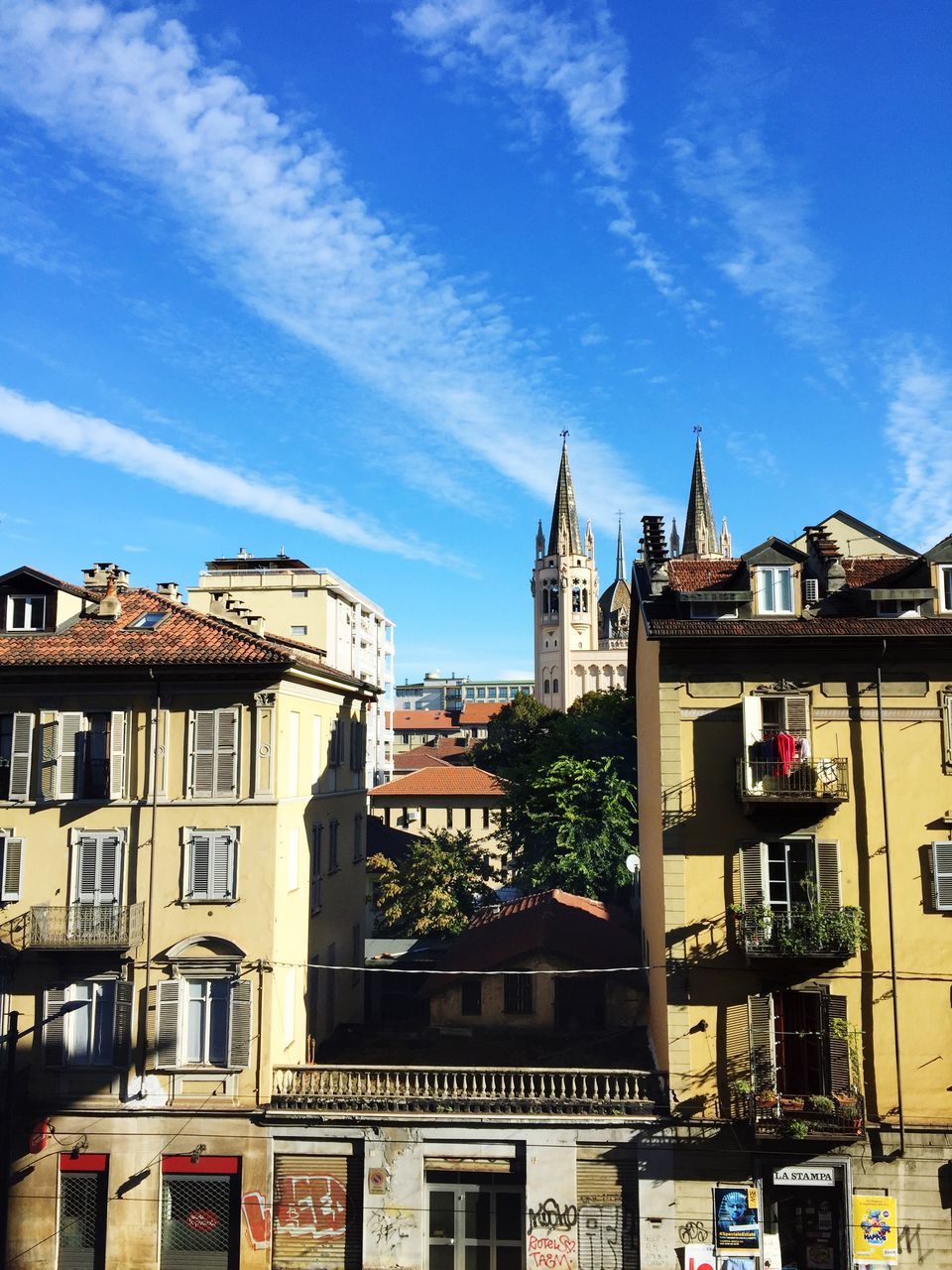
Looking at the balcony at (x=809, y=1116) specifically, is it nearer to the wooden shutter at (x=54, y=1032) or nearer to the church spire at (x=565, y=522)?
the wooden shutter at (x=54, y=1032)

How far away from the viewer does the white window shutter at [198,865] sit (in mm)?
24906

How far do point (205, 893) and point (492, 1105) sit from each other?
889 centimetres

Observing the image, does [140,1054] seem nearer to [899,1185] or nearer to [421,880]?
[899,1185]

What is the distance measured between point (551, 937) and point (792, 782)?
14778 mm

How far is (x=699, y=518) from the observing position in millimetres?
132750

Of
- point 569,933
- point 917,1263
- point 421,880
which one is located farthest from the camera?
point 421,880

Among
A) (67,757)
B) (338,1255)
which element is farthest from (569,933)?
(67,757)

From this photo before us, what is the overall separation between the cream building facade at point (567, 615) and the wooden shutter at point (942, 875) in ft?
451

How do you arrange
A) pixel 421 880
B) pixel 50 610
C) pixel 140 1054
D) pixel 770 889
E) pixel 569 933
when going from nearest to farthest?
1. pixel 770 889
2. pixel 140 1054
3. pixel 50 610
4. pixel 569 933
5. pixel 421 880

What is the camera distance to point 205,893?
2488 centimetres

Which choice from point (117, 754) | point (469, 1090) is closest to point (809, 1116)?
point (469, 1090)

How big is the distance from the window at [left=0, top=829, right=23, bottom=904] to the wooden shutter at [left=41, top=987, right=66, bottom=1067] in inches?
103

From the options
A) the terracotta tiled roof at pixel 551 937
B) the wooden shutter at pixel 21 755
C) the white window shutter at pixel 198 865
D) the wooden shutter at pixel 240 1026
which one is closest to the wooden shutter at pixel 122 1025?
the wooden shutter at pixel 240 1026

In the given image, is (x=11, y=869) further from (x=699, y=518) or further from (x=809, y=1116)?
(x=699, y=518)
